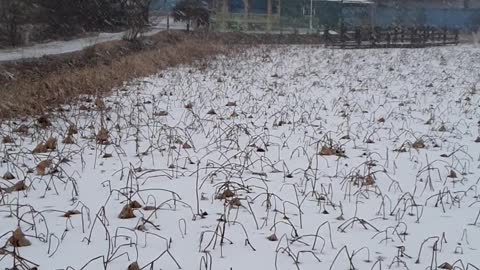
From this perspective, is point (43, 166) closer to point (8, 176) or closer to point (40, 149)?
point (8, 176)

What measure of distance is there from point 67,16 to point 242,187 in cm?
2270

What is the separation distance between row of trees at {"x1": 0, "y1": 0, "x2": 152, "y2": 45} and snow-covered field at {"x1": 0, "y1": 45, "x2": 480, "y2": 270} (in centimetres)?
1255

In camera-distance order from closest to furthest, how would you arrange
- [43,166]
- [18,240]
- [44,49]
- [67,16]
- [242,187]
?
[18,240] → [242,187] → [43,166] → [44,49] → [67,16]

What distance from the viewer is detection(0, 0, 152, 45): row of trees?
20984mm

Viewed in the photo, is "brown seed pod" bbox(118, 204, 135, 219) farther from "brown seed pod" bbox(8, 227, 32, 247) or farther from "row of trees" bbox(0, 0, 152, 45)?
"row of trees" bbox(0, 0, 152, 45)

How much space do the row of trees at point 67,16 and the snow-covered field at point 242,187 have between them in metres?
12.5

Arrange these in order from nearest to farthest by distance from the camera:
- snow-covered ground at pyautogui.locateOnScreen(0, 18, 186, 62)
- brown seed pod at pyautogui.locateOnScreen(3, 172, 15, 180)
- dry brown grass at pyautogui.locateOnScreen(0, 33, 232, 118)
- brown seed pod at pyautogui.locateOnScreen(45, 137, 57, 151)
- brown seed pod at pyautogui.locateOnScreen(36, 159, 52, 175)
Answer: brown seed pod at pyautogui.locateOnScreen(3, 172, 15, 180)
brown seed pod at pyautogui.locateOnScreen(36, 159, 52, 175)
brown seed pod at pyautogui.locateOnScreen(45, 137, 57, 151)
dry brown grass at pyautogui.locateOnScreen(0, 33, 232, 118)
snow-covered ground at pyautogui.locateOnScreen(0, 18, 186, 62)

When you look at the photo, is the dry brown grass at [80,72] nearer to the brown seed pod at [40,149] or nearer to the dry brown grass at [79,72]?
the dry brown grass at [79,72]

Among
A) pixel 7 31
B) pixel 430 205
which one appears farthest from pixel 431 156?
pixel 7 31

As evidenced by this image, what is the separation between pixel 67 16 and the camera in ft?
82.4

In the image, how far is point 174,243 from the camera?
147 inches

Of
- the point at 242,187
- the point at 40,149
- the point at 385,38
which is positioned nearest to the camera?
the point at 242,187

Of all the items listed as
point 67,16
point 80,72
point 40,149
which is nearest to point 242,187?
point 40,149

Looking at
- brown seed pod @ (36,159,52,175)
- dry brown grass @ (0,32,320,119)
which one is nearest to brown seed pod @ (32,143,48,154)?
brown seed pod @ (36,159,52,175)
